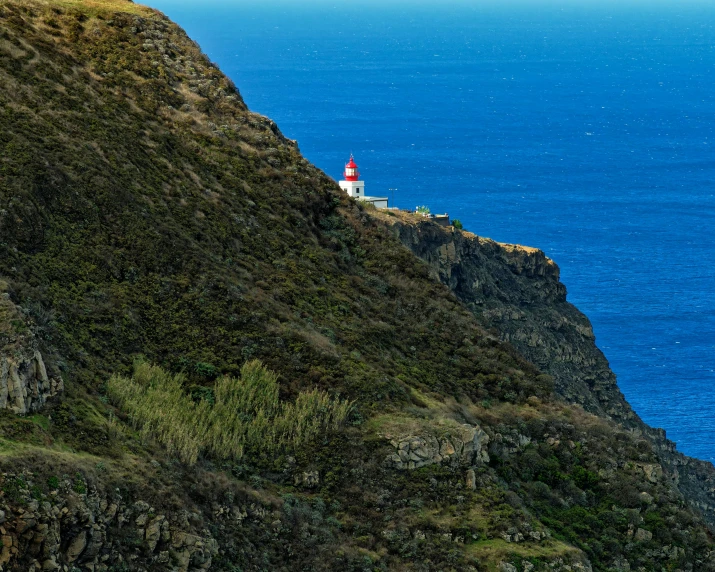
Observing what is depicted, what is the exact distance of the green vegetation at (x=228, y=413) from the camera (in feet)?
133

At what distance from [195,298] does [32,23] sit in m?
18.9

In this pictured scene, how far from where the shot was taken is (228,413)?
43906mm

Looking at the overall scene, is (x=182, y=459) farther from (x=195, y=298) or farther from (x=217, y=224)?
(x=217, y=224)

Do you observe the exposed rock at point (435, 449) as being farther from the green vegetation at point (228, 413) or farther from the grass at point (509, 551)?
the grass at point (509, 551)

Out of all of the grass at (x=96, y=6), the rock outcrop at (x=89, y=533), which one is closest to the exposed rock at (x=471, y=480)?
the rock outcrop at (x=89, y=533)

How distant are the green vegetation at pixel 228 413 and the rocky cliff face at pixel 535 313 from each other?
43.2 metres

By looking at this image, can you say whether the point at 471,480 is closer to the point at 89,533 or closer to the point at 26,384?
the point at 26,384

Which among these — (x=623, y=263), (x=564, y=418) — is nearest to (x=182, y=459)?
(x=564, y=418)

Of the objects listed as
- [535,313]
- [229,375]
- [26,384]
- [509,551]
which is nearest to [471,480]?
[509,551]

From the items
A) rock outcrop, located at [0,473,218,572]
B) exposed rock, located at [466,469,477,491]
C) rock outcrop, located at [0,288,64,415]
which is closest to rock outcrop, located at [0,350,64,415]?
rock outcrop, located at [0,288,64,415]

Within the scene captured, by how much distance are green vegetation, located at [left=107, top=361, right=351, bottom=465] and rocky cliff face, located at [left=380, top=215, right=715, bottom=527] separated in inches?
1700

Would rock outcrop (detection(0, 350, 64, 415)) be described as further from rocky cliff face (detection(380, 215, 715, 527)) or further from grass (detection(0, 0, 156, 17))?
rocky cliff face (detection(380, 215, 715, 527))

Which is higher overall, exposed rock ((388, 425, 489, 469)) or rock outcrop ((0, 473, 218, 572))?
exposed rock ((388, 425, 489, 469))

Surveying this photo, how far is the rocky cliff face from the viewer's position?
3642 inches
